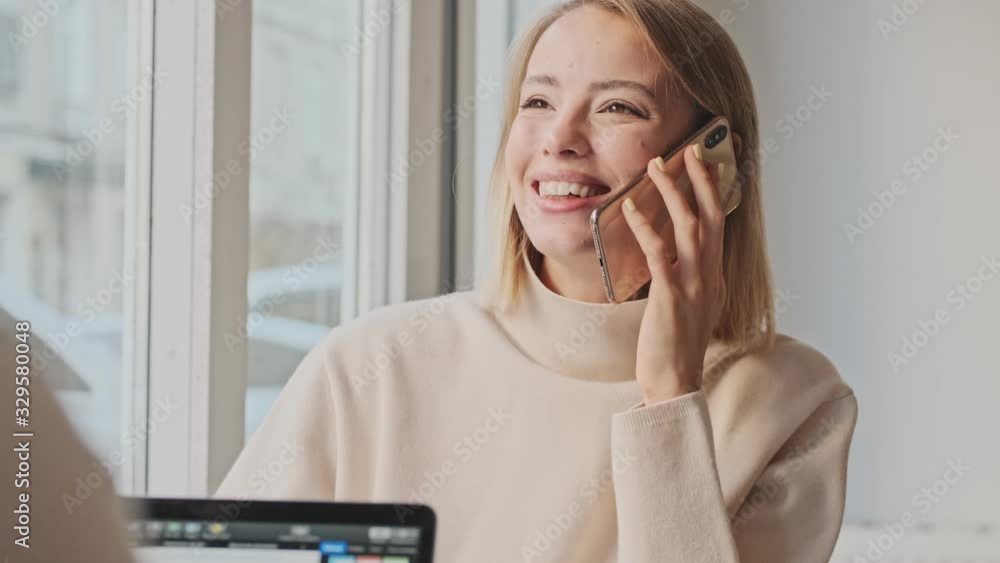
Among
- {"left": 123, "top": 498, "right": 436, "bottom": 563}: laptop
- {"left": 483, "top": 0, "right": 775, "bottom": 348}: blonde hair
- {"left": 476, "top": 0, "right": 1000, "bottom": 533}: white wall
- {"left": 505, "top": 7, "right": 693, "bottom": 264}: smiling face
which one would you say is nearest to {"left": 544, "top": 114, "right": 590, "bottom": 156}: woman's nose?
{"left": 505, "top": 7, "right": 693, "bottom": 264}: smiling face

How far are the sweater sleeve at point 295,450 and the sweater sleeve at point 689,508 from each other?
35cm

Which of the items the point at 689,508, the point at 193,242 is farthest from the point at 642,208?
the point at 193,242

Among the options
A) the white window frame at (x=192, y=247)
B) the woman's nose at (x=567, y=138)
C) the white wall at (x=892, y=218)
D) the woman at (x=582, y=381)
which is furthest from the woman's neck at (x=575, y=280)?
the white wall at (x=892, y=218)

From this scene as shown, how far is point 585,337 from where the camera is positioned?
4.24 feet

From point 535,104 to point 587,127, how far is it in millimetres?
88

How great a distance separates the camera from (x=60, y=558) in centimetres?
29

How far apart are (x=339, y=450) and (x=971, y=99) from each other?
1770 mm

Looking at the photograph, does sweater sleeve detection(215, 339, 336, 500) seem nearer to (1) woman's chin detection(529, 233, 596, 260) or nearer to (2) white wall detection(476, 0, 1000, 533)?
(1) woman's chin detection(529, 233, 596, 260)

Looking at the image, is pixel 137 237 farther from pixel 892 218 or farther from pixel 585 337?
pixel 892 218

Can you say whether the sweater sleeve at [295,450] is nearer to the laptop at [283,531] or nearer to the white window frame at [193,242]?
the white window frame at [193,242]

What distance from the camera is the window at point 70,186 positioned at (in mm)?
1198

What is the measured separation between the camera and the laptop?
1.84 ft

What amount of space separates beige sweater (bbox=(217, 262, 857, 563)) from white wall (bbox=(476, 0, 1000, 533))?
44.2 inches

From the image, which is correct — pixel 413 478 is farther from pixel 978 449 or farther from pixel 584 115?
pixel 978 449
